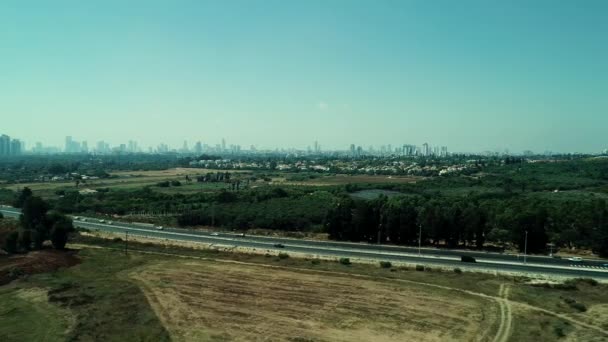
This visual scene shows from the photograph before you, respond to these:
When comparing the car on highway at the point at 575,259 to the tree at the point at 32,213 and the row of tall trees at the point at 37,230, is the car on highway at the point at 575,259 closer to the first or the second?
the row of tall trees at the point at 37,230

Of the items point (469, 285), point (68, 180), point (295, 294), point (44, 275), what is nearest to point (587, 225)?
point (469, 285)

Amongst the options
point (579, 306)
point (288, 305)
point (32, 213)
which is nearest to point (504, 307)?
point (579, 306)

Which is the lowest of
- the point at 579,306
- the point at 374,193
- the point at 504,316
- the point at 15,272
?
the point at 15,272

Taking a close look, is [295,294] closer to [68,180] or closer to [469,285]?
[469,285]

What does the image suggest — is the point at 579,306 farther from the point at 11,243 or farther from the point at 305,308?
the point at 11,243

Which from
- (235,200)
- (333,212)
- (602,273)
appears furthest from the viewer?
(235,200)

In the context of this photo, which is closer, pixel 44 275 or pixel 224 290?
pixel 224 290

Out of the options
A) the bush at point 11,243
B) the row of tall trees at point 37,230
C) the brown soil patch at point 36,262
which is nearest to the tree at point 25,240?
the row of tall trees at point 37,230
